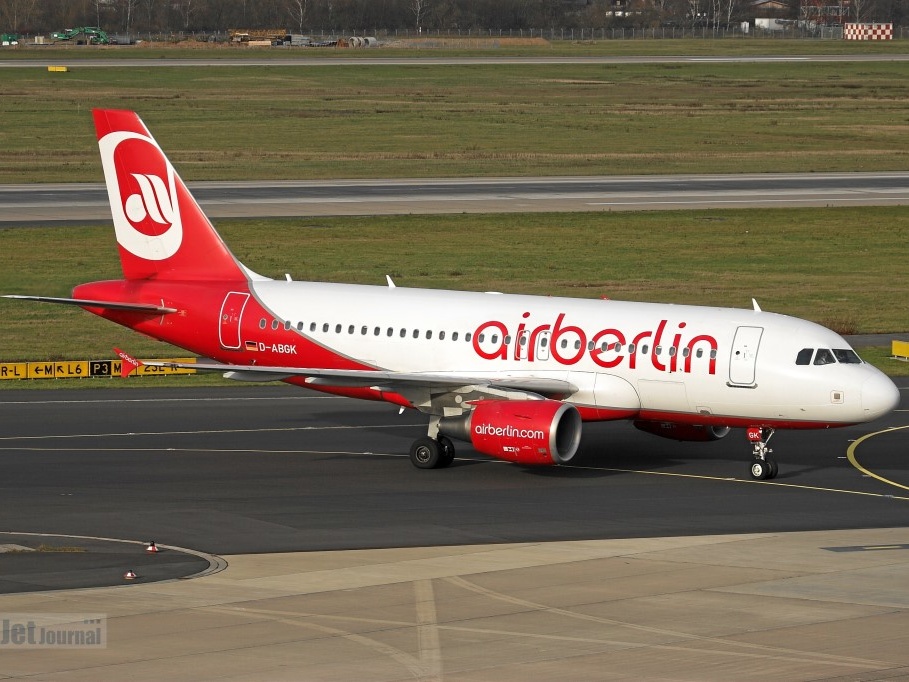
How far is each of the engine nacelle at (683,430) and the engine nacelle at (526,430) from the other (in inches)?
151

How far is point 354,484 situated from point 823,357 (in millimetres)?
12829

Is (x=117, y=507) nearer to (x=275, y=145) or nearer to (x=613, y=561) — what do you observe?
(x=613, y=561)

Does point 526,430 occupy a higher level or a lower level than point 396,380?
lower

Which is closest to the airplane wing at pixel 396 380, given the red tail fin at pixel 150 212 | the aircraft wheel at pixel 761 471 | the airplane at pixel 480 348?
the airplane at pixel 480 348

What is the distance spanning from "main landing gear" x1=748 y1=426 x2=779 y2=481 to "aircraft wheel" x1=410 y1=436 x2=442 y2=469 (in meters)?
8.55

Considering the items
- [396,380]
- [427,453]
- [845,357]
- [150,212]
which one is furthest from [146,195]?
[845,357]

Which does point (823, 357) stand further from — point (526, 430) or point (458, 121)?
point (458, 121)

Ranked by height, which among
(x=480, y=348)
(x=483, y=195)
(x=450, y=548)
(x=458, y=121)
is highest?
(x=458, y=121)

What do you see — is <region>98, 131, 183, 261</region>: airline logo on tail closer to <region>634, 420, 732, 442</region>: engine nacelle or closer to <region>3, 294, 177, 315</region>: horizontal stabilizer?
<region>3, 294, 177, 315</region>: horizontal stabilizer

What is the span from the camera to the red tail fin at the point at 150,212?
158 feet

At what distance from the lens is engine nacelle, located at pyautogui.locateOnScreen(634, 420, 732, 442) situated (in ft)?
143

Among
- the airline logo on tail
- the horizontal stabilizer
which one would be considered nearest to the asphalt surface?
the horizontal stabilizer

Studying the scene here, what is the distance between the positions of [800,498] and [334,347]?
14479 mm

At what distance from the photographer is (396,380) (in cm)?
4128
